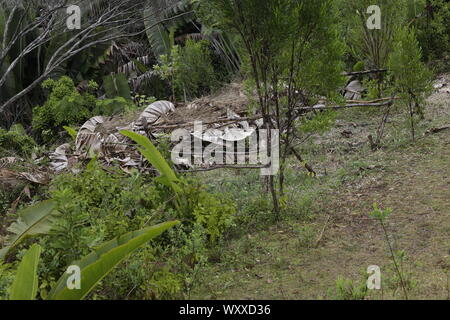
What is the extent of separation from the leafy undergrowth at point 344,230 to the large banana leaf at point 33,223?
1089 mm

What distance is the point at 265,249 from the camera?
442 cm

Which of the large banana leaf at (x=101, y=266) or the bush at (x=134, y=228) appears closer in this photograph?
the large banana leaf at (x=101, y=266)

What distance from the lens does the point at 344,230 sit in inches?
185

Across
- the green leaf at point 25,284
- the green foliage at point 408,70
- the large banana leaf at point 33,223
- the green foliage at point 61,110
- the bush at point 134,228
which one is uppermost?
the green foliage at point 408,70

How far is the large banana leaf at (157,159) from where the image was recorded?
4422 mm

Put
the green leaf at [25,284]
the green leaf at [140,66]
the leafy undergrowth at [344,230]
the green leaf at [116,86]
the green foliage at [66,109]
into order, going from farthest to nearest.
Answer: the green leaf at [140,66] → the green leaf at [116,86] → the green foliage at [66,109] → the leafy undergrowth at [344,230] → the green leaf at [25,284]

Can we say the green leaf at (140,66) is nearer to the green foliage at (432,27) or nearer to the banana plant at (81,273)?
the green foliage at (432,27)

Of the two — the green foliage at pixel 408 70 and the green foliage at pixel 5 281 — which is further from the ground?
the green foliage at pixel 408 70

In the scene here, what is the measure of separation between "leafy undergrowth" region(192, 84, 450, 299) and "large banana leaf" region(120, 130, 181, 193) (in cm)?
69

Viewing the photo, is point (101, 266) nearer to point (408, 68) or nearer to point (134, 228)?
point (134, 228)

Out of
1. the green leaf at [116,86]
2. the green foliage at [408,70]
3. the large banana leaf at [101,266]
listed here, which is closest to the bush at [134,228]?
the large banana leaf at [101,266]
